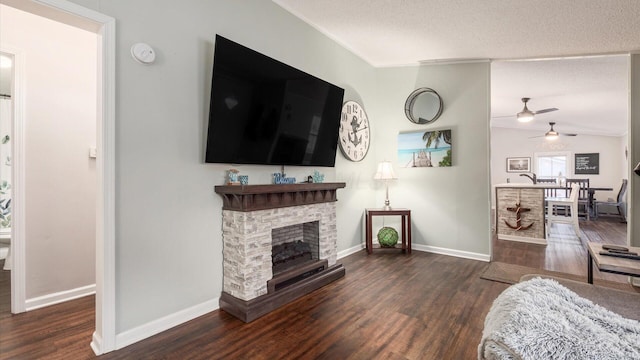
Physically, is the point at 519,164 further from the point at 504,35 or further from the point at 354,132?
the point at 354,132

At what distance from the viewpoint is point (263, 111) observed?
2.54 meters

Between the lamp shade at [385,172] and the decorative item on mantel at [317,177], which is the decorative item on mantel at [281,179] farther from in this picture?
the lamp shade at [385,172]

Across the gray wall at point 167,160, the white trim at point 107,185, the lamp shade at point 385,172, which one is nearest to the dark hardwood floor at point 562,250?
the lamp shade at point 385,172

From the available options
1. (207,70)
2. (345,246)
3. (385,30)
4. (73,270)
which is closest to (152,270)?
(73,270)

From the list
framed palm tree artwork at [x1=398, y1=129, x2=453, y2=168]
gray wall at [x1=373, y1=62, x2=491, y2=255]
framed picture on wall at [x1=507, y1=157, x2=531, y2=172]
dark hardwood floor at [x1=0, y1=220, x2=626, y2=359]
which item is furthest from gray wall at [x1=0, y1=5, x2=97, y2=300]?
framed picture on wall at [x1=507, y1=157, x2=531, y2=172]

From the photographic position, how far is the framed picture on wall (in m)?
9.34

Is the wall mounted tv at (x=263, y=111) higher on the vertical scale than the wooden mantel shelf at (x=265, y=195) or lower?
higher

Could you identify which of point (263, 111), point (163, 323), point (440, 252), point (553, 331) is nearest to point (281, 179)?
point (263, 111)

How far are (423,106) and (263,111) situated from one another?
2.63 metres

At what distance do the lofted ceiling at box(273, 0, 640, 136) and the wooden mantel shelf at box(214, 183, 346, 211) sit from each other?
1817mm

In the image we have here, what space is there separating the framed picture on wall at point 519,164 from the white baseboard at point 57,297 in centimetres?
1080

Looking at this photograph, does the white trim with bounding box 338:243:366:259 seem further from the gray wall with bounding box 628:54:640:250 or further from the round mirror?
the gray wall with bounding box 628:54:640:250

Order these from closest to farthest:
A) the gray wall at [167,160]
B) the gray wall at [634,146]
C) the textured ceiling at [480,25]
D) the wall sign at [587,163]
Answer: the gray wall at [167,160] → the textured ceiling at [480,25] → the gray wall at [634,146] → the wall sign at [587,163]

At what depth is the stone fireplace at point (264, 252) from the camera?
91.0 inches
